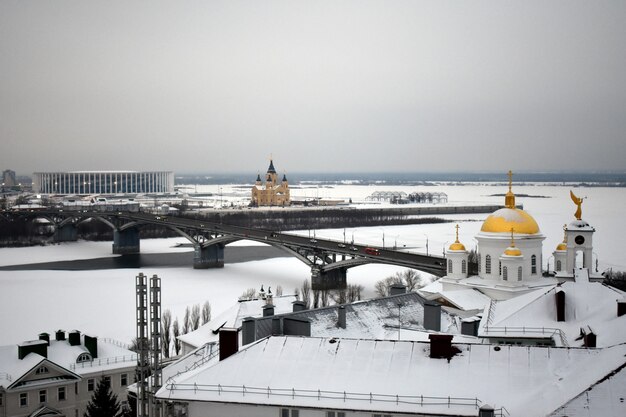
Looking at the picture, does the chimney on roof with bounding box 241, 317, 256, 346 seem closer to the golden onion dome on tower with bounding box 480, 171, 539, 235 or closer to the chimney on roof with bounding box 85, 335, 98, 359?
the chimney on roof with bounding box 85, 335, 98, 359

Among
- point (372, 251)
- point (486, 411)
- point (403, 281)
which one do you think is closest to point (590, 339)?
point (486, 411)

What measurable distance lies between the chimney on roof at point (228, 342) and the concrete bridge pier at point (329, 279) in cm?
3753

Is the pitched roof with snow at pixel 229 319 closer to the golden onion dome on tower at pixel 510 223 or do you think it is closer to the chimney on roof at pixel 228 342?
the chimney on roof at pixel 228 342

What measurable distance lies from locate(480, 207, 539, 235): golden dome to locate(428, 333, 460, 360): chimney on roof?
21962mm

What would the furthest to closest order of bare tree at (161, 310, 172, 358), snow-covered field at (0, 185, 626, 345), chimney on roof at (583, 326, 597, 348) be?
snow-covered field at (0, 185, 626, 345)
bare tree at (161, 310, 172, 358)
chimney on roof at (583, 326, 597, 348)

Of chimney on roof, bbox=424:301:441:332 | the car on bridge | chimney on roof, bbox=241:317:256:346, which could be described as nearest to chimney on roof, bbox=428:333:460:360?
chimney on roof, bbox=241:317:256:346

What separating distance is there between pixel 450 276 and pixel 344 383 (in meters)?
25.0

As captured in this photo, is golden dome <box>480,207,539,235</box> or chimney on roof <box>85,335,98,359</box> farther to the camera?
golden dome <box>480,207,539,235</box>

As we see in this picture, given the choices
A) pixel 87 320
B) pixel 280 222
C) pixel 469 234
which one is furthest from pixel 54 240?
pixel 87 320

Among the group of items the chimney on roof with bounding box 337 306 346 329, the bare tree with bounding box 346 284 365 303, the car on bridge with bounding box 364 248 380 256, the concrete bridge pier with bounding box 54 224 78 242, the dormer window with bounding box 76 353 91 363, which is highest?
the chimney on roof with bounding box 337 306 346 329

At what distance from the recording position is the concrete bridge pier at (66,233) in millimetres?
105269

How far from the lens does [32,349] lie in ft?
88.4

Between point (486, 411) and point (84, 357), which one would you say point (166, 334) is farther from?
point (486, 411)

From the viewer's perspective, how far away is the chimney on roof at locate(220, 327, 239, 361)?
20.6 m
